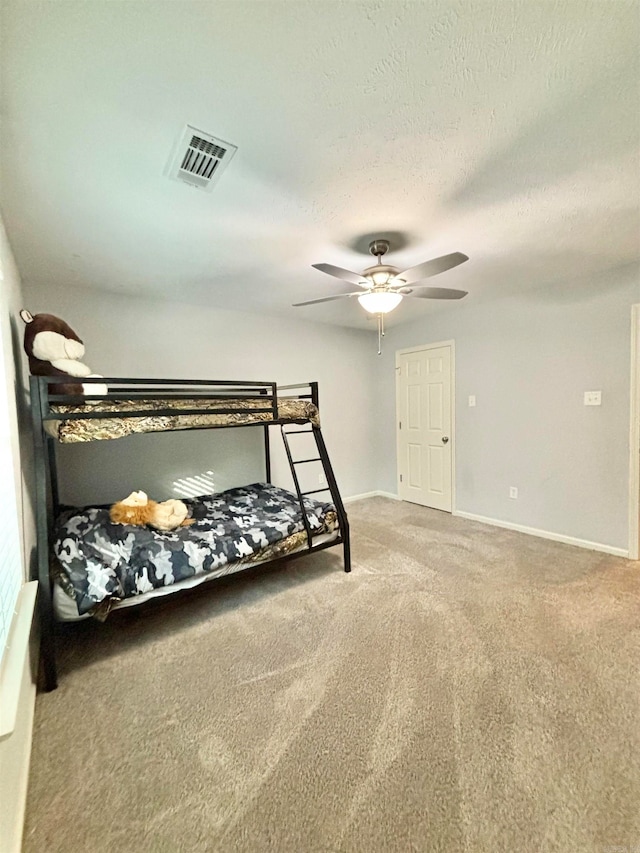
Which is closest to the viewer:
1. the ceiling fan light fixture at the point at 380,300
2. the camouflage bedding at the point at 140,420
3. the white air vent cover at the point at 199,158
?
the white air vent cover at the point at 199,158

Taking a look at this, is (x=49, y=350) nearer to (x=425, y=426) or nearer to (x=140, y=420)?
(x=140, y=420)

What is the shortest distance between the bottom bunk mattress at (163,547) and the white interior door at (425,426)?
77.2 inches

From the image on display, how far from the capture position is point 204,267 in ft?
8.36

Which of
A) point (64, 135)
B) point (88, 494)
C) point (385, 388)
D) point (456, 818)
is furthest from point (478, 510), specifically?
point (64, 135)

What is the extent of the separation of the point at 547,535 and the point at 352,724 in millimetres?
2751

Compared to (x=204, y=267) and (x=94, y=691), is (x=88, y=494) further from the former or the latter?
(x=204, y=267)

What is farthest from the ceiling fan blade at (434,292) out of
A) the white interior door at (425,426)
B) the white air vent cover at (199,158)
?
the white interior door at (425,426)

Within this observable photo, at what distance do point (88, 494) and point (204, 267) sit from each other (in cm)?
213

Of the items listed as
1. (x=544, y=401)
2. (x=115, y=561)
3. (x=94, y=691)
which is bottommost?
(x=94, y=691)

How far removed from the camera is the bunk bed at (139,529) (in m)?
1.74

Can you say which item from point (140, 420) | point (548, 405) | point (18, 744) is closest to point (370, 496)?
point (548, 405)

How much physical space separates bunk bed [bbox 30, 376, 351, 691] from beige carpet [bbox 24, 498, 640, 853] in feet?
1.06

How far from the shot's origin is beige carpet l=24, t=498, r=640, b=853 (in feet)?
3.53

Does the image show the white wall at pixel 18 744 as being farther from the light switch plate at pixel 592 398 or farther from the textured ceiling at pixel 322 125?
the light switch plate at pixel 592 398
